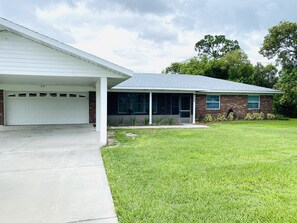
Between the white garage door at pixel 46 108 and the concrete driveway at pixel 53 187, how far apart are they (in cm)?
757

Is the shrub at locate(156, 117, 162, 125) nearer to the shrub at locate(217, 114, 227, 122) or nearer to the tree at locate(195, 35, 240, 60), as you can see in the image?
the shrub at locate(217, 114, 227, 122)

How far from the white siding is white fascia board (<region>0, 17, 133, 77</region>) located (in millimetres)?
192

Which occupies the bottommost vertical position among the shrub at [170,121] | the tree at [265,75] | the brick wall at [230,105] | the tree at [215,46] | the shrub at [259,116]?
the shrub at [170,121]

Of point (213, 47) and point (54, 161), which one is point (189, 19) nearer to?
point (54, 161)

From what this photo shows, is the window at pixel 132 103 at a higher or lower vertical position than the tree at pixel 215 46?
lower

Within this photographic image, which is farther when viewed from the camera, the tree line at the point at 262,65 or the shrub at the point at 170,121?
the tree line at the point at 262,65

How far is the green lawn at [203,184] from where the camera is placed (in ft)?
10.6

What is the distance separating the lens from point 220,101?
18.3 metres

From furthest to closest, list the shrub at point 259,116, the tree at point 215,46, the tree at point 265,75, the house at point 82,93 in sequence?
the tree at point 215,46 → the tree at point 265,75 → the shrub at point 259,116 → the house at point 82,93

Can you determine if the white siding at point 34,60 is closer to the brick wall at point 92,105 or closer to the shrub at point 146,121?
the brick wall at point 92,105

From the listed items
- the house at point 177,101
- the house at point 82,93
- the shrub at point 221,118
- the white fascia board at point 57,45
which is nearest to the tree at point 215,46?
the house at point 177,101

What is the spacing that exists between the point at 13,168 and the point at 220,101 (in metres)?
15.9

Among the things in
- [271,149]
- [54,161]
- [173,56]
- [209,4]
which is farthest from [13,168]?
[173,56]

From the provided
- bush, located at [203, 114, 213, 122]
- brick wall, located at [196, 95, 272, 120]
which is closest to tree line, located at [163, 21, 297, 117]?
brick wall, located at [196, 95, 272, 120]
